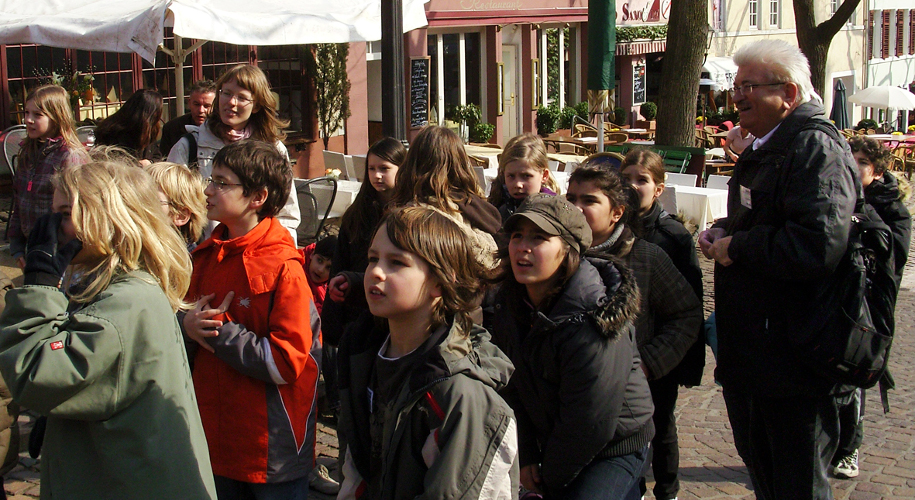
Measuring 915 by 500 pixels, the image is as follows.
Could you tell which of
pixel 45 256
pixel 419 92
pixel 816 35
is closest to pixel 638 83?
pixel 816 35

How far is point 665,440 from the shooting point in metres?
4.20

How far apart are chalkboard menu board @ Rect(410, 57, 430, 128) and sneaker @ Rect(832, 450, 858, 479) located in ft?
37.4

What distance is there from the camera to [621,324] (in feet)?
9.59

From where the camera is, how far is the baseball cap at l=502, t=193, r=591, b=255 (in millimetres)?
2988

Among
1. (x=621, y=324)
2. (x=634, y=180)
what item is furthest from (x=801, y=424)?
(x=634, y=180)

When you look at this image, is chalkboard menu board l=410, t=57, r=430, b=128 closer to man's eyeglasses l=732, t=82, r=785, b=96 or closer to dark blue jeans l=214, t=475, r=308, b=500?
man's eyeglasses l=732, t=82, r=785, b=96

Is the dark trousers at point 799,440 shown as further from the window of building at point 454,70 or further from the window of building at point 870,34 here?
the window of building at point 870,34

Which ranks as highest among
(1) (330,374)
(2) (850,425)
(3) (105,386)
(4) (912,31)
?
(4) (912,31)

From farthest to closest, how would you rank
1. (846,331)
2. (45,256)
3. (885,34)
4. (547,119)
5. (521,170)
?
(885,34) → (547,119) → (521,170) → (846,331) → (45,256)

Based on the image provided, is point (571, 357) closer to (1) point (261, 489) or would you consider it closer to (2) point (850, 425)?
(1) point (261, 489)

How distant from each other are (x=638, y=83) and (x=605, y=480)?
25.4 meters

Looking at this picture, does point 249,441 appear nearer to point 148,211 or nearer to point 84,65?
point 148,211

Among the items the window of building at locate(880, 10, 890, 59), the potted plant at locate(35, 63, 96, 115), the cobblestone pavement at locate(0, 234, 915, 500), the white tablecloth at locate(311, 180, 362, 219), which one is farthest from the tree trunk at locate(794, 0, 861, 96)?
the window of building at locate(880, 10, 890, 59)

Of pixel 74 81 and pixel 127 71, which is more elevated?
pixel 127 71
